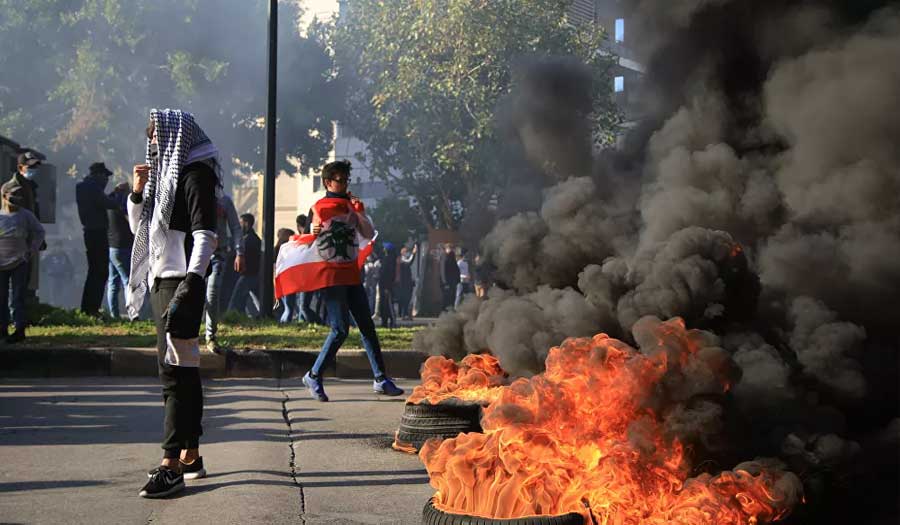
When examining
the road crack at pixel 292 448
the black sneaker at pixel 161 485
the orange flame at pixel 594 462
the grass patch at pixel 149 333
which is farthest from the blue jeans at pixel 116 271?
the orange flame at pixel 594 462

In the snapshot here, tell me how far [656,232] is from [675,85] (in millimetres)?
1899

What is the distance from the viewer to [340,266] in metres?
9.43

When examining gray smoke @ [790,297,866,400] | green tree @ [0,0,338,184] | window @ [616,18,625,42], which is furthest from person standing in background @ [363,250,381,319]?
gray smoke @ [790,297,866,400]

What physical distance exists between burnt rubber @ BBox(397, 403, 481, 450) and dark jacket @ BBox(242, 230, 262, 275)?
10.8 meters

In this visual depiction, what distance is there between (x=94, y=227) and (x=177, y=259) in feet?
30.6

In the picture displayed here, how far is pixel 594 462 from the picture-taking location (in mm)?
4652

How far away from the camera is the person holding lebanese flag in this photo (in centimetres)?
942

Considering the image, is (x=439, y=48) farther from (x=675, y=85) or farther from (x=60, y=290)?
(x=675, y=85)

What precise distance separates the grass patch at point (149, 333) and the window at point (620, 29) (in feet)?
15.9

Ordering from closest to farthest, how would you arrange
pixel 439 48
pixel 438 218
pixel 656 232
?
pixel 656 232 < pixel 439 48 < pixel 438 218

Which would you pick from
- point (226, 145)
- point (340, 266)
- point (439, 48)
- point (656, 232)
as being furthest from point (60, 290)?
point (656, 232)

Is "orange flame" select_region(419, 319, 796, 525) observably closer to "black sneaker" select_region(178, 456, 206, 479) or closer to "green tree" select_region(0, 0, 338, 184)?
"black sneaker" select_region(178, 456, 206, 479)

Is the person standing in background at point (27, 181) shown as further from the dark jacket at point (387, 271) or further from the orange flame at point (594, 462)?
the dark jacket at point (387, 271)

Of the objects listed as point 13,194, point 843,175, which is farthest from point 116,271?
point 843,175
